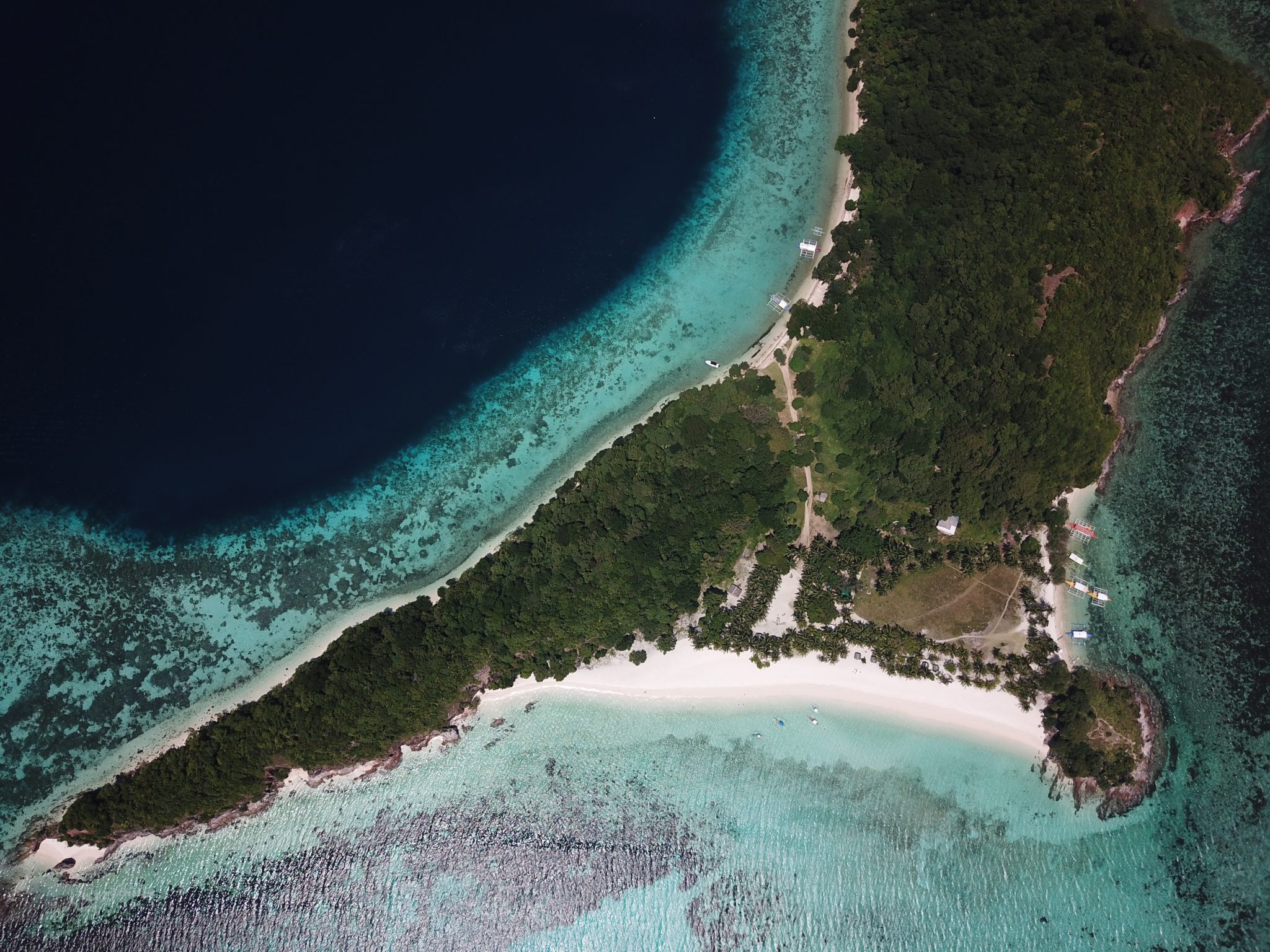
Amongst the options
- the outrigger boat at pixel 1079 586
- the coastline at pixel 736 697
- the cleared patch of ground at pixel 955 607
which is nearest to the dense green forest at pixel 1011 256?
the cleared patch of ground at pixel 955 607

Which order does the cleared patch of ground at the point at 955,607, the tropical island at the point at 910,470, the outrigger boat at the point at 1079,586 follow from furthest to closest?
the outrigger boat at the point at 1079,586, the cleared patch of ground at the point at 955,607, the tropical island at the point at 910,470

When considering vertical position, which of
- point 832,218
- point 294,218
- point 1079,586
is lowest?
point 1079,586

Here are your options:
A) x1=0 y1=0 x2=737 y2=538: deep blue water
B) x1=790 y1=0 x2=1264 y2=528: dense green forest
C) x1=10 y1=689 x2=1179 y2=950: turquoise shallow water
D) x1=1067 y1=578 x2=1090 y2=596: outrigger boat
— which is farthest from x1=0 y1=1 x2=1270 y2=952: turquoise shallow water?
x1=0 y1=0 x2=737 y2=538: deep blue water

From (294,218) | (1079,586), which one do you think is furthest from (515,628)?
(1079,586)

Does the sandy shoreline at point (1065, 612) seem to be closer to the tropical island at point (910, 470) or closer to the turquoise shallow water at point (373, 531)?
the tropical island at point (910, 470)

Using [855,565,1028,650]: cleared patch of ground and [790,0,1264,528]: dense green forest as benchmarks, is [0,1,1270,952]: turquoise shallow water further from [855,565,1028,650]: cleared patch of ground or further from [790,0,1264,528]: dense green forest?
[790,0,1264,528]: dense green forest

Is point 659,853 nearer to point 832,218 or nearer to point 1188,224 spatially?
point 832,218

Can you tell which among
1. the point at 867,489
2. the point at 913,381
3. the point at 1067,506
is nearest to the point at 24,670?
the point at 867,489
